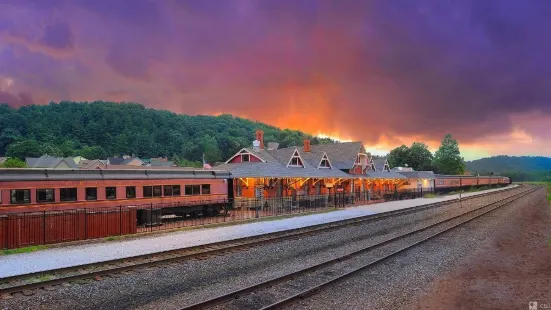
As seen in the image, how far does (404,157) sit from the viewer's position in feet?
386

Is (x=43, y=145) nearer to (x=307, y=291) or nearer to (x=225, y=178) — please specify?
(x=225, y=178)

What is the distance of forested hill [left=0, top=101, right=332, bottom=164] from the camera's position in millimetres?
137625

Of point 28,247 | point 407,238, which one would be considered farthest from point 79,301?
point 407,238

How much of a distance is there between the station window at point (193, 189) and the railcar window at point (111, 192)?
5558mm

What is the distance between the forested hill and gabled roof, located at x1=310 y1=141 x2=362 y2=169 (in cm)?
6819

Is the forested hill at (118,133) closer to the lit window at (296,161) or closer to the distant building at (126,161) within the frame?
the distant building at (126,161)

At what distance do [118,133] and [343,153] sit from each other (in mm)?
120269

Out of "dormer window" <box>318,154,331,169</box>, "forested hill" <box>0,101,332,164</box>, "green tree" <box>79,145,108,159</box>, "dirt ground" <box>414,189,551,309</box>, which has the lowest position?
"dirt ground" <box>414,189,551,309</box>

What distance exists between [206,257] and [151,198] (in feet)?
39.2

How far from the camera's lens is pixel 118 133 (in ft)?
510

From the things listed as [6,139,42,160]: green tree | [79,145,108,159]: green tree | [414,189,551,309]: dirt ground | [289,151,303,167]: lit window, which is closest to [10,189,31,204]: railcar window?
[414,189,551,309]: dirt ground

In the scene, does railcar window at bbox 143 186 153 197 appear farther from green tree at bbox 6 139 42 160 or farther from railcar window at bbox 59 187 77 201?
green tree at bbox 6 139 42 160

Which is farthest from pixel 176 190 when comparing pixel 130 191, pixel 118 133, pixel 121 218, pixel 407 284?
pixel 118 133

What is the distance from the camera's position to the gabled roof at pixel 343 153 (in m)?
55.5
